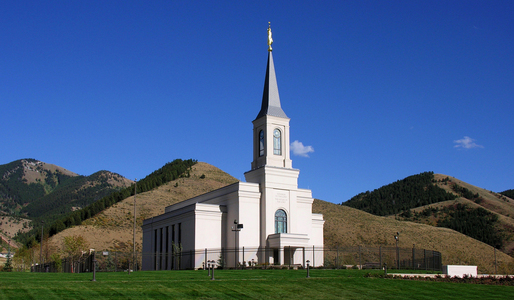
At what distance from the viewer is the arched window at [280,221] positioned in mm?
50875

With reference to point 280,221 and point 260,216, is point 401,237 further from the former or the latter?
point 260,216

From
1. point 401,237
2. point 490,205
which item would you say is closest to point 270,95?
point 401,237

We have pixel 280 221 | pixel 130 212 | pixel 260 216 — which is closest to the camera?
pixel 260 216

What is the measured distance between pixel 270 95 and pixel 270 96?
11 centimetres

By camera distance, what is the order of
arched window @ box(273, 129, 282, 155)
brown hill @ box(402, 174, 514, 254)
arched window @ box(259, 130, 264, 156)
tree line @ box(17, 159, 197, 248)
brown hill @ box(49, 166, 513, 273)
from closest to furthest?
arched window @ box(273, 129, 282, 155), arched window @ box(259, 130, 264, 156), brown hill @ box(49, 166, 513, 273), tree line @ box(17, 159, 197, 248), brown hill @ box(402, 174, 514, 254)

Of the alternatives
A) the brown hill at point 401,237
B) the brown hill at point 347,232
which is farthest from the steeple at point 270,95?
the brown hill at point 401,237

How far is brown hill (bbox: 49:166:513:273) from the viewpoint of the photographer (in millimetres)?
89062

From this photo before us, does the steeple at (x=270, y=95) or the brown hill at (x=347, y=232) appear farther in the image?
the brown hill at (x=347, y=232)

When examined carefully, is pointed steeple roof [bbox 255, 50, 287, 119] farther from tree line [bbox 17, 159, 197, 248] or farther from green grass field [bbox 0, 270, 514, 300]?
tree line [bbox 17, 159, 197, 248]

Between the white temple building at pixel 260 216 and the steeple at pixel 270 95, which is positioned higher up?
the steeple at pixel 270 95

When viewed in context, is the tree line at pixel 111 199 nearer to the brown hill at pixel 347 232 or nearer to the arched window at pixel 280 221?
the brown hill at pixel 347 232

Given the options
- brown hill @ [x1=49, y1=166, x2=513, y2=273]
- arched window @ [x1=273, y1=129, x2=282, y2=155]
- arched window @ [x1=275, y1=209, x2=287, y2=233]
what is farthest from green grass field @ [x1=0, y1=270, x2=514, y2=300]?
brown hill @ [x1=49, y1=166, x2=513, y2=273]

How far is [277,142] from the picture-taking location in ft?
174

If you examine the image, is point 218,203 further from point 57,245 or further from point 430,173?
point 430,173
